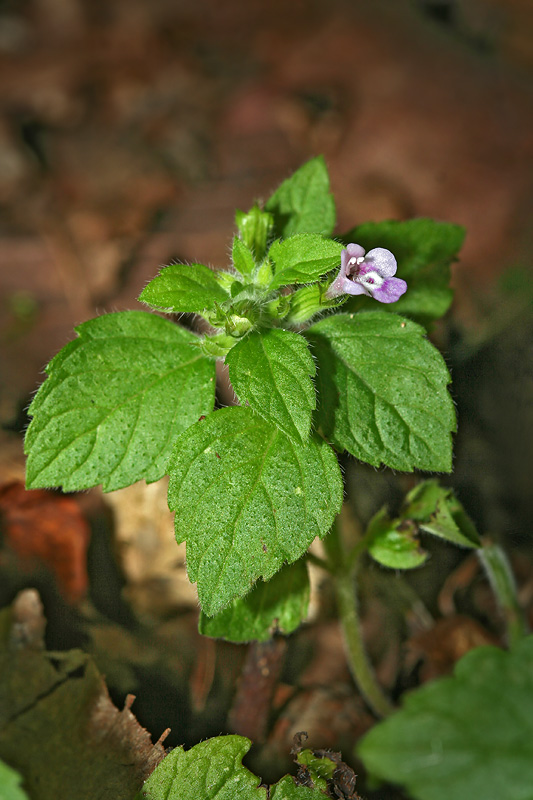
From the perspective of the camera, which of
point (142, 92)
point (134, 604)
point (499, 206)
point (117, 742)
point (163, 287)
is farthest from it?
point (142, 92)

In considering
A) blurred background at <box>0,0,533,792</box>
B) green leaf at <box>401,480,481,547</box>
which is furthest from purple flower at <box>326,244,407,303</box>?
blurred background at <box>0,0,533,792</box>

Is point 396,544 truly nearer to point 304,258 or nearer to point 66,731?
point 304,258

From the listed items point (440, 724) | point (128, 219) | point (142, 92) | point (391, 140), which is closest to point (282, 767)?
point (440, 724)

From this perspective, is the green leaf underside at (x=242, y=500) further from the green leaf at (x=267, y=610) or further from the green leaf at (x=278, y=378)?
the green leaf at (x=267, y=610)

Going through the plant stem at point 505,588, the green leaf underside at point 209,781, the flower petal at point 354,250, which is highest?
the flower petal at point 354,250

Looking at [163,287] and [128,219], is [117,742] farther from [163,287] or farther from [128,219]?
[128,219]

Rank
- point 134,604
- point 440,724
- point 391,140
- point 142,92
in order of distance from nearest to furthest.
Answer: point 440,724 → point 134,604 → point 391,140 → point 142,92

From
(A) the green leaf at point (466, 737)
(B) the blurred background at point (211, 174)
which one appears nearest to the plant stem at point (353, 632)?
(B) the blurred background at point (211, 174)

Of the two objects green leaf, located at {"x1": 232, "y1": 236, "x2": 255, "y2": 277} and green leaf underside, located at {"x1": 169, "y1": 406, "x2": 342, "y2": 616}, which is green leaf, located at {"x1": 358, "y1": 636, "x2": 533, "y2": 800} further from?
green leaf, located at {"x1": 232, "y1": 236, "x2": 255, "y2": 277}
